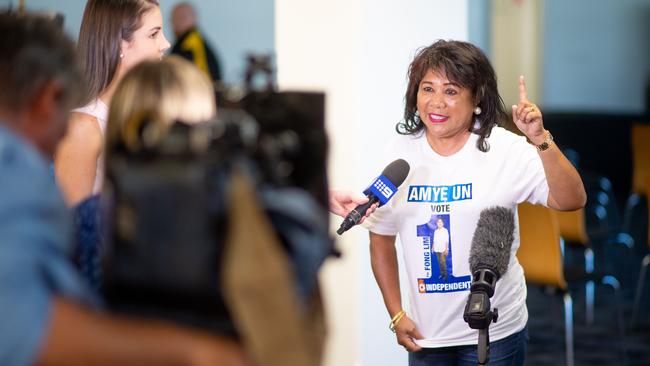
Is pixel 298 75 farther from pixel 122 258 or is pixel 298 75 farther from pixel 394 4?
pixel 122 258

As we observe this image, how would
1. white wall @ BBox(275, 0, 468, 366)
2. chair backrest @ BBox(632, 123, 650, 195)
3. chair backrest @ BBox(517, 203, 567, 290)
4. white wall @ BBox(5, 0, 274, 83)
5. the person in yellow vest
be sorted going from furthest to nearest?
1. white wall @ BBox(5, 0, 274, 83)
2. the person in yellow vest
3. chair backrest @ BBox(632, 123, 650, 195)
4. chair backrest @ BBox(517, 203, 567, 290)
5. white wall @ BBox(275, 0, 468, 366)

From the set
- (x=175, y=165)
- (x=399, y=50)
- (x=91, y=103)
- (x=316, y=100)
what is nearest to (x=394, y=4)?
(x=399, y=50)

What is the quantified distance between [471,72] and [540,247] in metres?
2.18

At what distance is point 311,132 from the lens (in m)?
1.72

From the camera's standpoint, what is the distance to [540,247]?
17.1 feet

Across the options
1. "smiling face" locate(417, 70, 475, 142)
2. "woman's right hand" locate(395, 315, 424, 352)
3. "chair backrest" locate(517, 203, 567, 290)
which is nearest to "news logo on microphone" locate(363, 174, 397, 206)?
"smiling face" locate(417, 70, 475, 142)

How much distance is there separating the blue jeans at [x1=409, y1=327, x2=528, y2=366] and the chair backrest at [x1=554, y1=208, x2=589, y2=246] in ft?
9.56

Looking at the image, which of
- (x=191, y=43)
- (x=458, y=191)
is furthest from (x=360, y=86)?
(x=191, y=43)

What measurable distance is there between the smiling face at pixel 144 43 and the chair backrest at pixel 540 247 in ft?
8.19

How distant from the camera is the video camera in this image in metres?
1.52

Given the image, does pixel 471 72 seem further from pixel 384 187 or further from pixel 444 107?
pixel 384 187

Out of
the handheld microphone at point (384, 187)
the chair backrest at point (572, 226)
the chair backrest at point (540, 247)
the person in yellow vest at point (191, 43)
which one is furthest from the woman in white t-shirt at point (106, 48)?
the person in yellow vest at point (191, 43)

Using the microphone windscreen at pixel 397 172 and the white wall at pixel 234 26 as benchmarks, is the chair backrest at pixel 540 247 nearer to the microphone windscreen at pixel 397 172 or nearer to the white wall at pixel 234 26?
the microphone windscreen at pixel 397 172

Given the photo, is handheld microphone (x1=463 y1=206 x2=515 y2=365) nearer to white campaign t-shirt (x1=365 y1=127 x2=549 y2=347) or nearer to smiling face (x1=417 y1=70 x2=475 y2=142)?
white campaign t-shirt (x1=365 y1=127 x2=549 y2=347)
